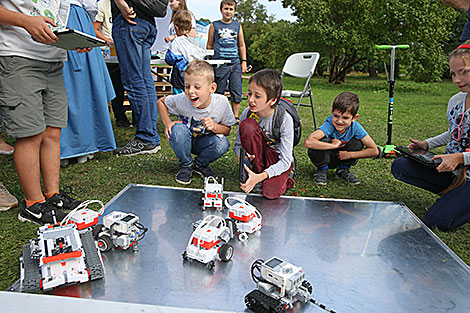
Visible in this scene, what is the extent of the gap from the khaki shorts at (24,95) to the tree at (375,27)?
1315cm

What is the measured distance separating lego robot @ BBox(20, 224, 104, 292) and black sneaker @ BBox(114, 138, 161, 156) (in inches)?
75.3

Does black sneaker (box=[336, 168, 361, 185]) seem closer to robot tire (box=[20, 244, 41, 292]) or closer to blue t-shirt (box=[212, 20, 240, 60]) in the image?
robot tire (box=[20, 244, 41, 292])

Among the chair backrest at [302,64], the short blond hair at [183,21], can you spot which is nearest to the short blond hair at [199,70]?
the short blond hair at [183,21]

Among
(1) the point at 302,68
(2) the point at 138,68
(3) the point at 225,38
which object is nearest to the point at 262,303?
(2) the point at 138,68

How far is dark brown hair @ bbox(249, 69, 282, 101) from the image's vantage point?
7.87 ft

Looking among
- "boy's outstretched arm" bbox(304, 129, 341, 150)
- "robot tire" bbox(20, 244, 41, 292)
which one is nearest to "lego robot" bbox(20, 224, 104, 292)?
"robot tire" bbox(20, 244, 41, 292)

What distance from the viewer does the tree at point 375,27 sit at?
12.8 m

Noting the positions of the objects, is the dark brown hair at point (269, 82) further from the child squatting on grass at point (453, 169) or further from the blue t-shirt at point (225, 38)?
the blue t-shirt at point (225, 38)

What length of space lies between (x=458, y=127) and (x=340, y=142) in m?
0.83

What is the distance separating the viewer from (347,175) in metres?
3.03

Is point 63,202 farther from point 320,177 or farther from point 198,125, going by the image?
point 320,177

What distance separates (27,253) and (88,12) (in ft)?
7.45

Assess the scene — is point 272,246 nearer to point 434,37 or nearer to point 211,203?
Answer: point 211,203

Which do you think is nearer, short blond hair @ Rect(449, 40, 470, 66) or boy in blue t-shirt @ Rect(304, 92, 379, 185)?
short blond hair @ Rect(449, 40, 470, 66)
